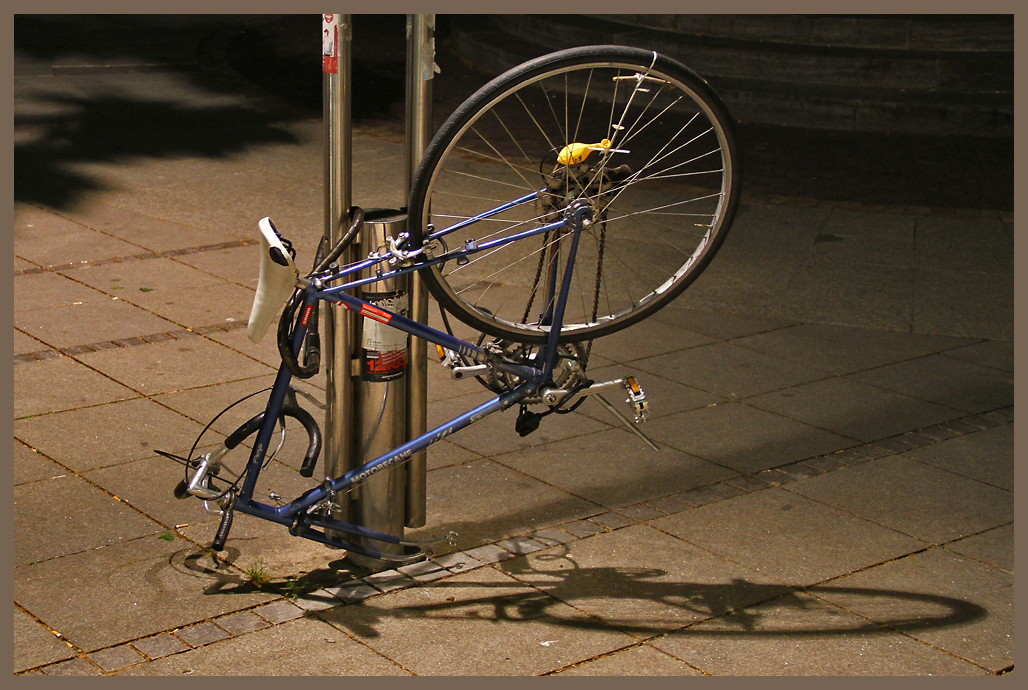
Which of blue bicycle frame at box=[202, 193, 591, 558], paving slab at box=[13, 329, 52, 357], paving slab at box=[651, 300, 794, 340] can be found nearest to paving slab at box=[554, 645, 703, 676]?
blue bicycle frame at box=[202, 193, 591, 558]

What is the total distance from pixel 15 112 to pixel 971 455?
9.63m

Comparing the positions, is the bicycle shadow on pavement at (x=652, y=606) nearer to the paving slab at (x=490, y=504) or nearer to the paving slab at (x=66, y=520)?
the paving slab at (x=490, y=504)

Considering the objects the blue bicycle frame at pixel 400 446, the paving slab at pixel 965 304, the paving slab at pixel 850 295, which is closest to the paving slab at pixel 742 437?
the blue bicycle frame at pixel 400 446

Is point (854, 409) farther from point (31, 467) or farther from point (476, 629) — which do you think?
point (31, 467)

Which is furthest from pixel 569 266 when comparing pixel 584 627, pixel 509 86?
pixel 584 627

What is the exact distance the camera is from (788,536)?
464 cm

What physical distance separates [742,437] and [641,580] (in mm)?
1472

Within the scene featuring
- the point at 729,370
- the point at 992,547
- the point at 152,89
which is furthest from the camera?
the point at 152,89

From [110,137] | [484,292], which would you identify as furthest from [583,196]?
[110,137]

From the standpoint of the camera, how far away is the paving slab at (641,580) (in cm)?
406

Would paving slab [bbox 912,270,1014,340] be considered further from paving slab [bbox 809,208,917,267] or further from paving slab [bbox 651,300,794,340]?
paving slab [bbox 651,300,794,340]

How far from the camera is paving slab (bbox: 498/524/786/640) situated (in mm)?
4062

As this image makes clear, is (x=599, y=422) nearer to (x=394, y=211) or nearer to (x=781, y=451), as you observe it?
(x=781, y=451)

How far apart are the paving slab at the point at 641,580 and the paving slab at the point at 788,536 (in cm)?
9
